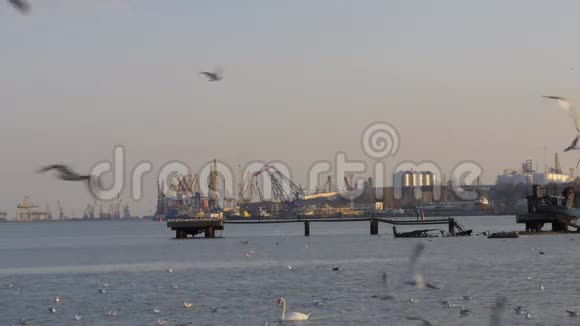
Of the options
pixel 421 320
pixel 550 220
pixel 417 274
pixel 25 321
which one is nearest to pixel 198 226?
pixel 550 220

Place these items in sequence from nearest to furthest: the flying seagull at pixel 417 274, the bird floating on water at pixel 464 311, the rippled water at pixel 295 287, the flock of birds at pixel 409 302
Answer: the flying seagull at pixel 417 274 < the flock of birds at pixel 409 302 < the bird floating on water at pixel 464 311 < the rippled water at pixel 295 287

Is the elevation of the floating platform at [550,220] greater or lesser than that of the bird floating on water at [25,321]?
greater

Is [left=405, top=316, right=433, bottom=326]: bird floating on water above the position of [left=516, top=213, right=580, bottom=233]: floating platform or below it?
below

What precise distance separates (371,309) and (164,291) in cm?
1594

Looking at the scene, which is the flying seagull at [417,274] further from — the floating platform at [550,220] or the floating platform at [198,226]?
the floating platform at [198,226]

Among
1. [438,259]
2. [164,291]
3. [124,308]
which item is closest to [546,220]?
[438,259]

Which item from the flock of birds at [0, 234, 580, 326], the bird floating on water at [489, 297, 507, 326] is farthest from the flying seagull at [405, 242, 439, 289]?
the bird floating on water at [489, 297, 507, 326]

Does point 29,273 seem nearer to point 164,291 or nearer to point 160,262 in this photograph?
point 160,262

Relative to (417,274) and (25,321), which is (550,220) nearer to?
(417,274)

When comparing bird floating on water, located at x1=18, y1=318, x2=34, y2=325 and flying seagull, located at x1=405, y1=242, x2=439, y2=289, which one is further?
bird floating on water, located at x1=18, y1=318, x2=34, y2=325

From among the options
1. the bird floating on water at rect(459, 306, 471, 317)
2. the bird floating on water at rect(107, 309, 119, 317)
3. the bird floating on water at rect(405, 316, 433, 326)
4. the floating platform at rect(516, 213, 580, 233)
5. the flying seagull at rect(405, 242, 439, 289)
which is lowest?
the bird floating on water at rect(107, 309, 119, 317)

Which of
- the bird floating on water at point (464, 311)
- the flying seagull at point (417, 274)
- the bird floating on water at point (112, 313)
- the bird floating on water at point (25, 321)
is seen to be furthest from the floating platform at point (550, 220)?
the bird floating on water at point (25, 321)

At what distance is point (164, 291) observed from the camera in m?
55.3

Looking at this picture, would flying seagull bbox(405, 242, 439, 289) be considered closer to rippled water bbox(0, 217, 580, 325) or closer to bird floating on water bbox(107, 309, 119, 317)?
rippled water bbox(0, 217, 580, 325)
